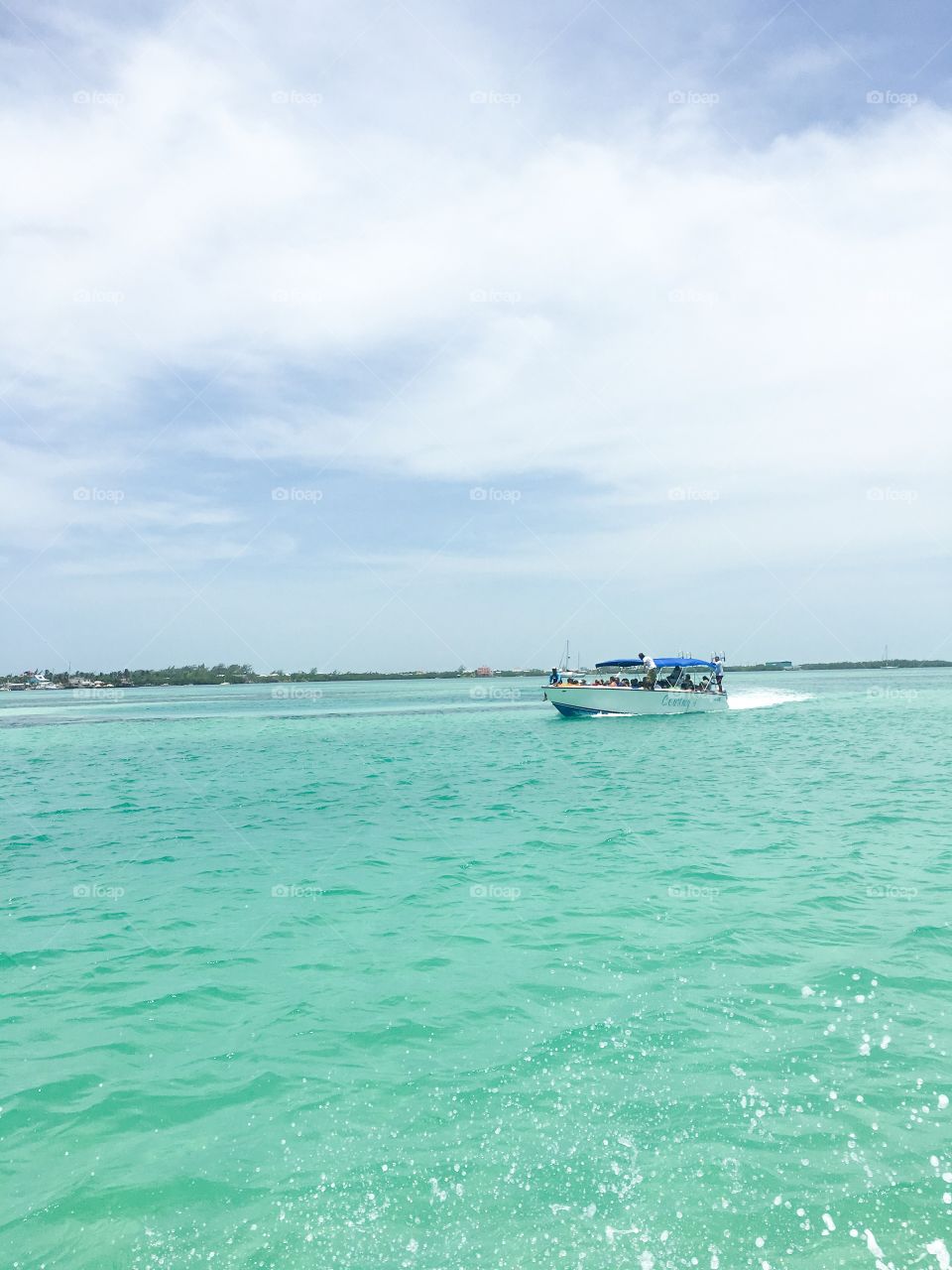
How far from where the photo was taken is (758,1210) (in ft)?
18.0

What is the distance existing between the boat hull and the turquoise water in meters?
38.5

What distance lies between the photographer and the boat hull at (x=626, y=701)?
2299 inches

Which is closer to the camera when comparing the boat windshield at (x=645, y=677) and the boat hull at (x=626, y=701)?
the boat hull at (x=626, y=701)

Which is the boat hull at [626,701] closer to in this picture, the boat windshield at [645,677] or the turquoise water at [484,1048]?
the boat windshield at [645,677]

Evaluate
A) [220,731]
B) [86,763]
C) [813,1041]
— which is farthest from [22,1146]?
[220,731]

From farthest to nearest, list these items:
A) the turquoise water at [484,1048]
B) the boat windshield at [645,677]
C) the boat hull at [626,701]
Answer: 1. the boat windshield at [645,677]
2. the boat hull at [626,701]
3. the turquoise water at [484,1048]

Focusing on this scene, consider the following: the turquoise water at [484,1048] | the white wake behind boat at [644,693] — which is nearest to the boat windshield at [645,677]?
the white wake behind boat at [644,693]

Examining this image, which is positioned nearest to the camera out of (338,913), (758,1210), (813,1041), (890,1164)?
(758,1210)

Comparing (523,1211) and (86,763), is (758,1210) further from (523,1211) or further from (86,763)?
(86,763)

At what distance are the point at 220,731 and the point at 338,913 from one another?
50653 mm

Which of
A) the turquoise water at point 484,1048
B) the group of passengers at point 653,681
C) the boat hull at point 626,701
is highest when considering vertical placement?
the group of passengers at point 653,681

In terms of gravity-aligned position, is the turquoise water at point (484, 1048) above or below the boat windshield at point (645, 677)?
below

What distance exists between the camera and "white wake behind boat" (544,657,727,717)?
58562mm

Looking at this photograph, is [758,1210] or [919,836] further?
[919,836]
